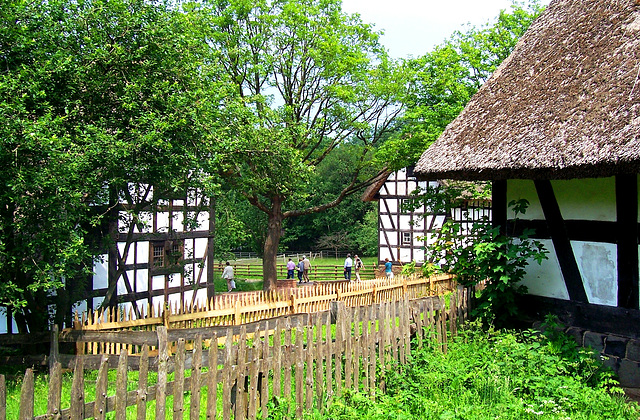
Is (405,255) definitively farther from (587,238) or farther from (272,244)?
(587,238)

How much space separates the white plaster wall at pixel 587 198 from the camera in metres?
6.84

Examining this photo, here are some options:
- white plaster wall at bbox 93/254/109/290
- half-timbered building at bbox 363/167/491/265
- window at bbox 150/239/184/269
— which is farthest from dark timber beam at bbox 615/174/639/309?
half-timbered building at bbox 363/167/491/265

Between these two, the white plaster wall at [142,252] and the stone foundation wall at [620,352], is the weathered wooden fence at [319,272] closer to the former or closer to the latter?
the white plaster wall at [142,252]

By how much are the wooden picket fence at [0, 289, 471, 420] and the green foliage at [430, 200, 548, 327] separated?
0.93 metres

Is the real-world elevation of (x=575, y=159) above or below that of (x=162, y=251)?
above

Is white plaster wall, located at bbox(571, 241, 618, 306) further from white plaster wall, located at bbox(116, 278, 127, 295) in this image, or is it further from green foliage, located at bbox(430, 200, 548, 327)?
white plaster wall, located at bbox(116, 278, 127, 295)

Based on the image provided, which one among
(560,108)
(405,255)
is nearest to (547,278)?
(560,108)

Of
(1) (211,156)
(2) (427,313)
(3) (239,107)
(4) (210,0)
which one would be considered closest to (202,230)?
(3) (239,107)

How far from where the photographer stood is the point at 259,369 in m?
4.61

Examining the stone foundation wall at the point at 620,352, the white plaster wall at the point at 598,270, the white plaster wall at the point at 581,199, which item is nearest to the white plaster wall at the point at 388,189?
the white plaster wall at the point at 581,199

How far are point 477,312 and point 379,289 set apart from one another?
21.4 feet

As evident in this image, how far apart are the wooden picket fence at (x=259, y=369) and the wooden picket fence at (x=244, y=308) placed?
1.35 metres

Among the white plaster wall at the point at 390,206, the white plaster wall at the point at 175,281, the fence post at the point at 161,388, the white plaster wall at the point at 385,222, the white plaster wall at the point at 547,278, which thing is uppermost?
the white plaster wall at the point at 390,206

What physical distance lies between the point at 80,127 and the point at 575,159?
654 cm
